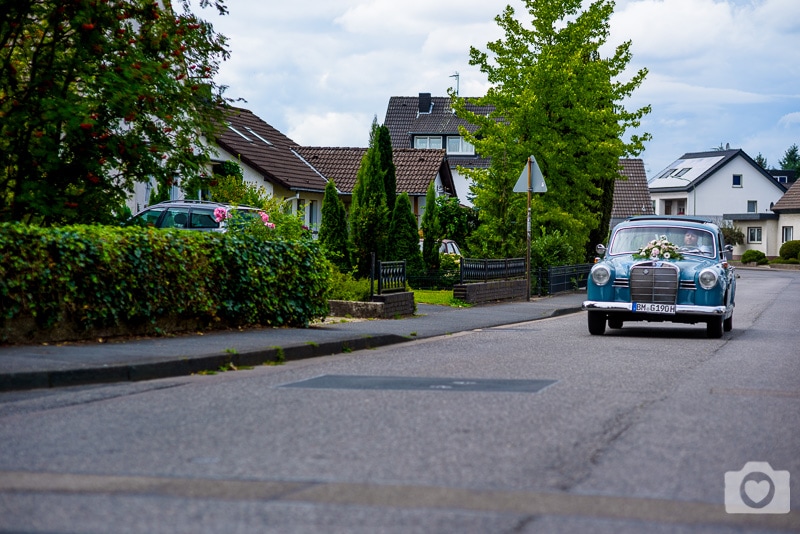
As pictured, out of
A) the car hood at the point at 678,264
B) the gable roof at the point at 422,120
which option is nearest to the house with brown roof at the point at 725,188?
the gable roof at the point at 422,120

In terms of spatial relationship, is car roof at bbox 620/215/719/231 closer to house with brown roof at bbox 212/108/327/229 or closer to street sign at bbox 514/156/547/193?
street sign at bbox 514/156/547/193

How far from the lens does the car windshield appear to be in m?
18.6

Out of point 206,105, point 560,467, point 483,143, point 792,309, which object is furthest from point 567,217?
point 560,467

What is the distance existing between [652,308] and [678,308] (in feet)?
1.29

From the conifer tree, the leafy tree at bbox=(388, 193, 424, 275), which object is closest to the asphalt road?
the leafy tree at bbox=(388, 193, 424, 275)

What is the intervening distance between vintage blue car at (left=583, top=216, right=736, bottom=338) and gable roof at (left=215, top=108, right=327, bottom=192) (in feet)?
82.5

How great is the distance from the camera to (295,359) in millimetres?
13156

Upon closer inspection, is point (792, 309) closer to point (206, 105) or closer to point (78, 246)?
point (206, 105)

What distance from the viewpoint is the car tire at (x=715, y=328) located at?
57.2ft

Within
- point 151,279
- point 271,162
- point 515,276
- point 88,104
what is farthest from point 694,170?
point 151,279

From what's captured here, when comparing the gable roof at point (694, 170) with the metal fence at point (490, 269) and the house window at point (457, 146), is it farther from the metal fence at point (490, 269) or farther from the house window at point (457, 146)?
the metal fence at point (490, 269)

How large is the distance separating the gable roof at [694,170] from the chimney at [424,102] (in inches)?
1139

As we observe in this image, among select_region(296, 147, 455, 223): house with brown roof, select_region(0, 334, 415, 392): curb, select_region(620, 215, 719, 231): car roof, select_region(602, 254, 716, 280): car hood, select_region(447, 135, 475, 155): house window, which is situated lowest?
select_region(0, 334, 415, 392): curb

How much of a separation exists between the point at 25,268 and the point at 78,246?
78 centimetres
